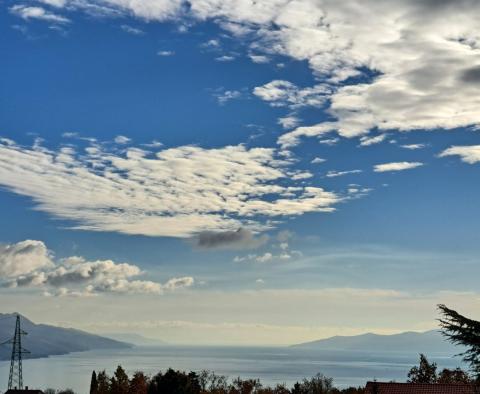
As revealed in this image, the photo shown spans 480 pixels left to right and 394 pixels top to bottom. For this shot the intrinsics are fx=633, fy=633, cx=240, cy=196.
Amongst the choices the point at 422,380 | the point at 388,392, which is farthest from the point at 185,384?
the point at 422,380

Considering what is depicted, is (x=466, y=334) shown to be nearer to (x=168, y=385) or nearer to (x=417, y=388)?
(x=417, y=388)

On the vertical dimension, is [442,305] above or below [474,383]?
above

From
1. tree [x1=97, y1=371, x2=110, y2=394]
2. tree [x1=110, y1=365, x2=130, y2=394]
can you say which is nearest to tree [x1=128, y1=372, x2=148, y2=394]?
tree [x1=110, y1=365, x2=130, y2=394]

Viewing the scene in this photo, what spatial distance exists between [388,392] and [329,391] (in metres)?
47.6

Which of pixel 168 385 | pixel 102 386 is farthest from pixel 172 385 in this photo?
pixel 102 386

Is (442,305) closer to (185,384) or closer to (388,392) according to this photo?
(388,392)

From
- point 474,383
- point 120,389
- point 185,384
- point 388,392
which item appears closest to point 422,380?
point 388,392

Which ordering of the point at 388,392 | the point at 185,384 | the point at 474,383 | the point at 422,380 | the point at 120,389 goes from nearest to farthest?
the point at 474,383, the point at 388,392, the point at 185,384, the point at 422,380, the point at 120,389

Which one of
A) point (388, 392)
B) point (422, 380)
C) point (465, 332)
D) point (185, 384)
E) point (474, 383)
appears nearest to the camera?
point (465, 332)

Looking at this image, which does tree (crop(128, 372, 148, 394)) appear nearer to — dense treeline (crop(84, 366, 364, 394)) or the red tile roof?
dense treeline (crop(84, 366, 364, 394))

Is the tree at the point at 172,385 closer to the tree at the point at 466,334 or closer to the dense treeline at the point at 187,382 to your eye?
the dense treeline at the point at 187,382

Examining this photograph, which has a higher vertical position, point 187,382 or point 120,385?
point 187,382

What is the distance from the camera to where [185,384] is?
6912 cm

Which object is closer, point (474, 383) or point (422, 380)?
point (474, 383)
